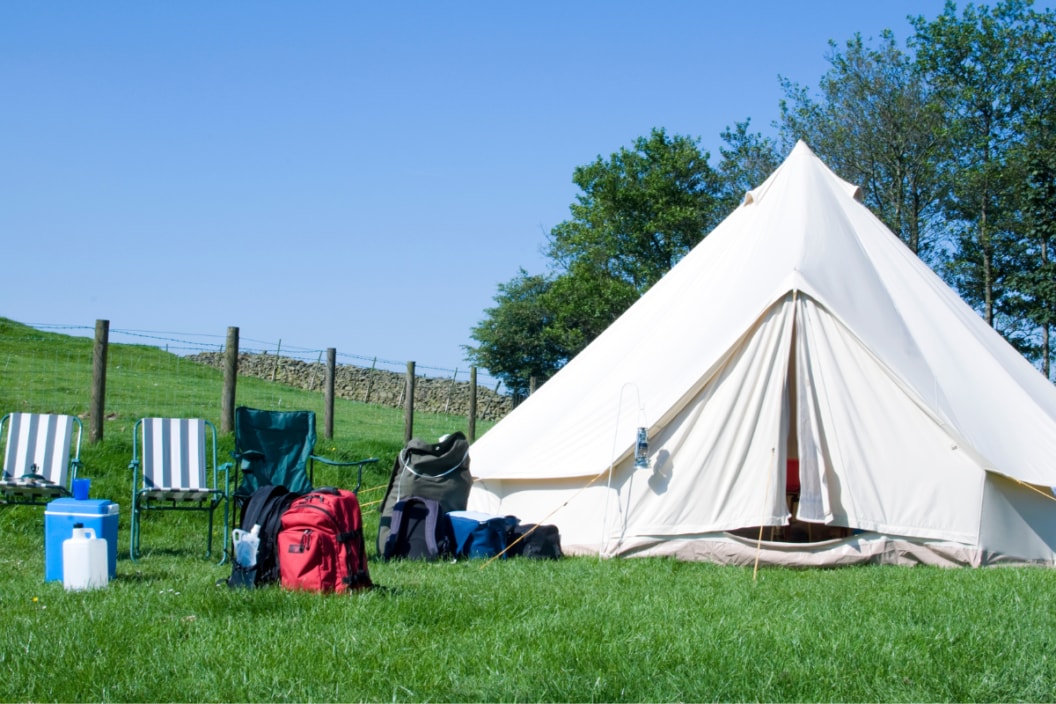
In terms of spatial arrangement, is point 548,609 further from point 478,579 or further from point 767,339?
point 767,339

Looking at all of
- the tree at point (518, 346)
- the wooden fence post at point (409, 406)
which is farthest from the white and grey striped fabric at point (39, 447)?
the tree at point (518, 346)

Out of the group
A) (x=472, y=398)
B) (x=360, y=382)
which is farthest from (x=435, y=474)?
(x=360, y=382)

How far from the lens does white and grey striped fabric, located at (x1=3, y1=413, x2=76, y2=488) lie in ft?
22.7

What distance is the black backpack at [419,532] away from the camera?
21.9 ft

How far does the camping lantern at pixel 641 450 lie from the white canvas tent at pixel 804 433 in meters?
0.09

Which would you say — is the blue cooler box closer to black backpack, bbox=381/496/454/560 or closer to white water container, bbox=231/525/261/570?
white water container, bbox=231/525/261/570

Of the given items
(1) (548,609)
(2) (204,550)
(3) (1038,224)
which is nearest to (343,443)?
(2) (204,550)

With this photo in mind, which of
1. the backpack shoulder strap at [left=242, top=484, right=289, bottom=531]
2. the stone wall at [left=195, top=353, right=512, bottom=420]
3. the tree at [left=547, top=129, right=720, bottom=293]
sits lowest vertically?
the backpack shoulder strap at [left=242, top=484, right=289, bottom=531]

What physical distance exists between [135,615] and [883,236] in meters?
6.29

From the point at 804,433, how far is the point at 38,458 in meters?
5.07

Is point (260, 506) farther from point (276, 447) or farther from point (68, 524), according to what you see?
point (276, 447)

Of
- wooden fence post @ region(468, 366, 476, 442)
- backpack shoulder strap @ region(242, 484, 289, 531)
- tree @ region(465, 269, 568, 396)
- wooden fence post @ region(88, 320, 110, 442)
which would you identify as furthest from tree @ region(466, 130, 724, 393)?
backpack shoulder strap @ region(242, 484, 289, 531)

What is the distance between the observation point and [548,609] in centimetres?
468

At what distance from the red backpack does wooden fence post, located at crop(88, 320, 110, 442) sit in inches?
188
